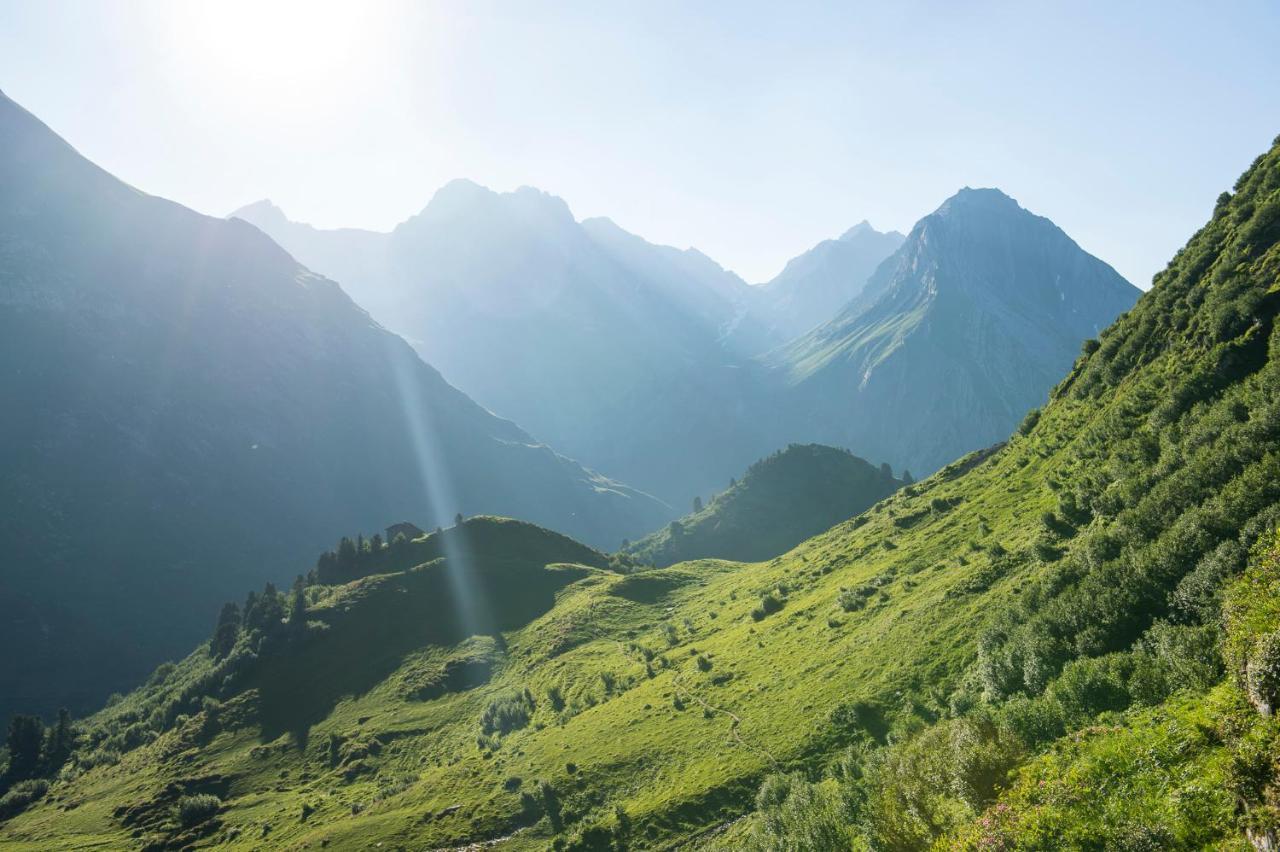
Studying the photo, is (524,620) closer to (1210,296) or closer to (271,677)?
(271,677)

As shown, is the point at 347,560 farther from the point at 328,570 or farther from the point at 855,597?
the point at 855,597

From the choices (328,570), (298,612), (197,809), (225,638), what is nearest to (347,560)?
(328,570)

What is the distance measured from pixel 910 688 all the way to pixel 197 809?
110m

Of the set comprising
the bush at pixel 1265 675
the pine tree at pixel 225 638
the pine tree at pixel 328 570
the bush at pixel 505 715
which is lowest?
the bush at pixel 505 715

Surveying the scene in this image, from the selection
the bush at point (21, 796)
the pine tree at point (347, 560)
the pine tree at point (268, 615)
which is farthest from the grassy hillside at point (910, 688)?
the pine tree at point (347, 560)

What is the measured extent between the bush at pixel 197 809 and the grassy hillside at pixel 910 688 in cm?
39

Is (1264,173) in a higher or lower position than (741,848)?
higher

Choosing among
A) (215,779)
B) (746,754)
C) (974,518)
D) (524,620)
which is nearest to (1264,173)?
(974,518)

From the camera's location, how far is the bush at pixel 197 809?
9788cm

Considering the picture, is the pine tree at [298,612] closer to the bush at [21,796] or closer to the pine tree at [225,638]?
the pine tree at [225,638]

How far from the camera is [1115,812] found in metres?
27.0

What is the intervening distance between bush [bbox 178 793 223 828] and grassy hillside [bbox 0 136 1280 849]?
0.39m

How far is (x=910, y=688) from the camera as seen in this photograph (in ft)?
182

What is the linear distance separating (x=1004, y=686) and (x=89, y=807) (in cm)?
15048
